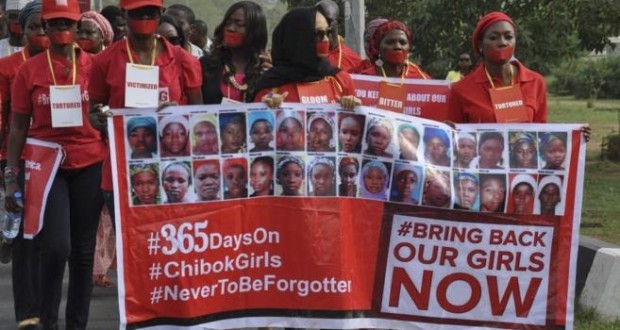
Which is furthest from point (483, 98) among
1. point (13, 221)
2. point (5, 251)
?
point (5, 251)

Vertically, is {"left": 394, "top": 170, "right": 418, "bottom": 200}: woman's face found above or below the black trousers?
above

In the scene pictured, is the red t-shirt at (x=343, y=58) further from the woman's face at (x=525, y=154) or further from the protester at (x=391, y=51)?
the woman's face at (x=525, y=154)

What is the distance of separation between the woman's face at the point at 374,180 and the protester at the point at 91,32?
340cm

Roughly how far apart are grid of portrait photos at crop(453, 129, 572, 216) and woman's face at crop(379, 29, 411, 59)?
7.96 feet

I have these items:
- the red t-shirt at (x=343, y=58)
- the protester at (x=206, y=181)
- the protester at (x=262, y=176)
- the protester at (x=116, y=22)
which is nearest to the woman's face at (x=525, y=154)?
the protester at (x=262, y=176)

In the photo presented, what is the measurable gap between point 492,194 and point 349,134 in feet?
2.40

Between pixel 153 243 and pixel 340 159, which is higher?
pixel 340 159

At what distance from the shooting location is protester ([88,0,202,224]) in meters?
6.48

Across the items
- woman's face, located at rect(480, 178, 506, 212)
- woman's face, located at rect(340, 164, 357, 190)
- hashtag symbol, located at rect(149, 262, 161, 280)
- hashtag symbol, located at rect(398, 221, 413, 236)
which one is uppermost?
woman's face, located at rect(340, 164, 357, 190)

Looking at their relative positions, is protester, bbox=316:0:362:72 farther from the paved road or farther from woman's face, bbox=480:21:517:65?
woman's face, bbox=480:21:517:65

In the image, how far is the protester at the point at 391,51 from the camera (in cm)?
857

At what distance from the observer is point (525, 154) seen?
6191 millimetres

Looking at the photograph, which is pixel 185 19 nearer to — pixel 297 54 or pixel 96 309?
pixel 96 309

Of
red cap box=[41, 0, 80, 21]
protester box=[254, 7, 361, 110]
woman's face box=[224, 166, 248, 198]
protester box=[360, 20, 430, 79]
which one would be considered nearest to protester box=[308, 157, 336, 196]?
woman's face box=[224, 166, 248, 198]
